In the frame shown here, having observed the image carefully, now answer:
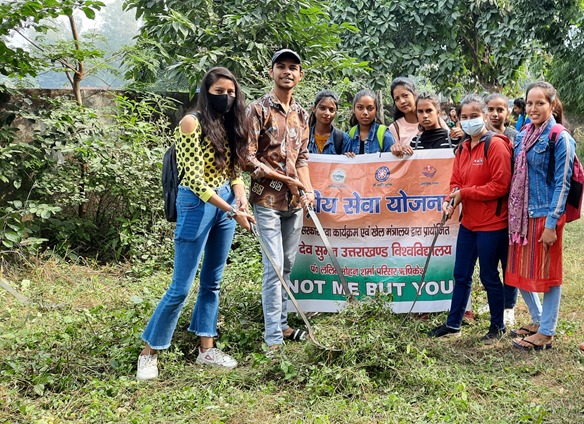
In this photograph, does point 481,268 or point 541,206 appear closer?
point 541,206

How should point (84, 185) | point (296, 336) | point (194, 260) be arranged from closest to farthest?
point (194, 260), point (296, 336), point (84, 185)

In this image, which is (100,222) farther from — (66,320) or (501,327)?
(501,327)

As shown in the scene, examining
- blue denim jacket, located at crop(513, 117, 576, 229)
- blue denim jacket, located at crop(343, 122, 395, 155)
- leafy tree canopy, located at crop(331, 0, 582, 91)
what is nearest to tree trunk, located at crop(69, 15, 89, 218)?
blue denim jacket, located at crop(343, 122, 395, 155)

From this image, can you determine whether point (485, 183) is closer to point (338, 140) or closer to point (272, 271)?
point (338, 140)

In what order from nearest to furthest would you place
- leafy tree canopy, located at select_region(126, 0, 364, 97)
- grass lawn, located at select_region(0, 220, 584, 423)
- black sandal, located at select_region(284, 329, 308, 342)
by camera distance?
grass lawn, located at select_region(0, 220, 584, 423)
black sandal, located at select_region(284, 329, 308, 342)
leafy tree canopy, located at select_region(126, 0, 364, 97)

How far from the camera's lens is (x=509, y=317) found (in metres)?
4.24

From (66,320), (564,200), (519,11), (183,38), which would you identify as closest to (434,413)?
(564,200)

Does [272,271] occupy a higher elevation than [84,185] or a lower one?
lower

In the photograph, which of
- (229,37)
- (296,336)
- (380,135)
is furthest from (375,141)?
(229,37)

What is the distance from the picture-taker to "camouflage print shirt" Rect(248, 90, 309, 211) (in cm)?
360

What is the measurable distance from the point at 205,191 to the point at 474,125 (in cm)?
183

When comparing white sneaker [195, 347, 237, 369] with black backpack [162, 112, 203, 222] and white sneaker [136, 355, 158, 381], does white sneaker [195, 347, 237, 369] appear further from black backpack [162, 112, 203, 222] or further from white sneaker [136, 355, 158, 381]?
black backpack [162, 112, 203, 222]

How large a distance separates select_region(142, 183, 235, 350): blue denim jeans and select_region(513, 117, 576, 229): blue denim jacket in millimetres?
1891

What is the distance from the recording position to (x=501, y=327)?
12.8 feet
